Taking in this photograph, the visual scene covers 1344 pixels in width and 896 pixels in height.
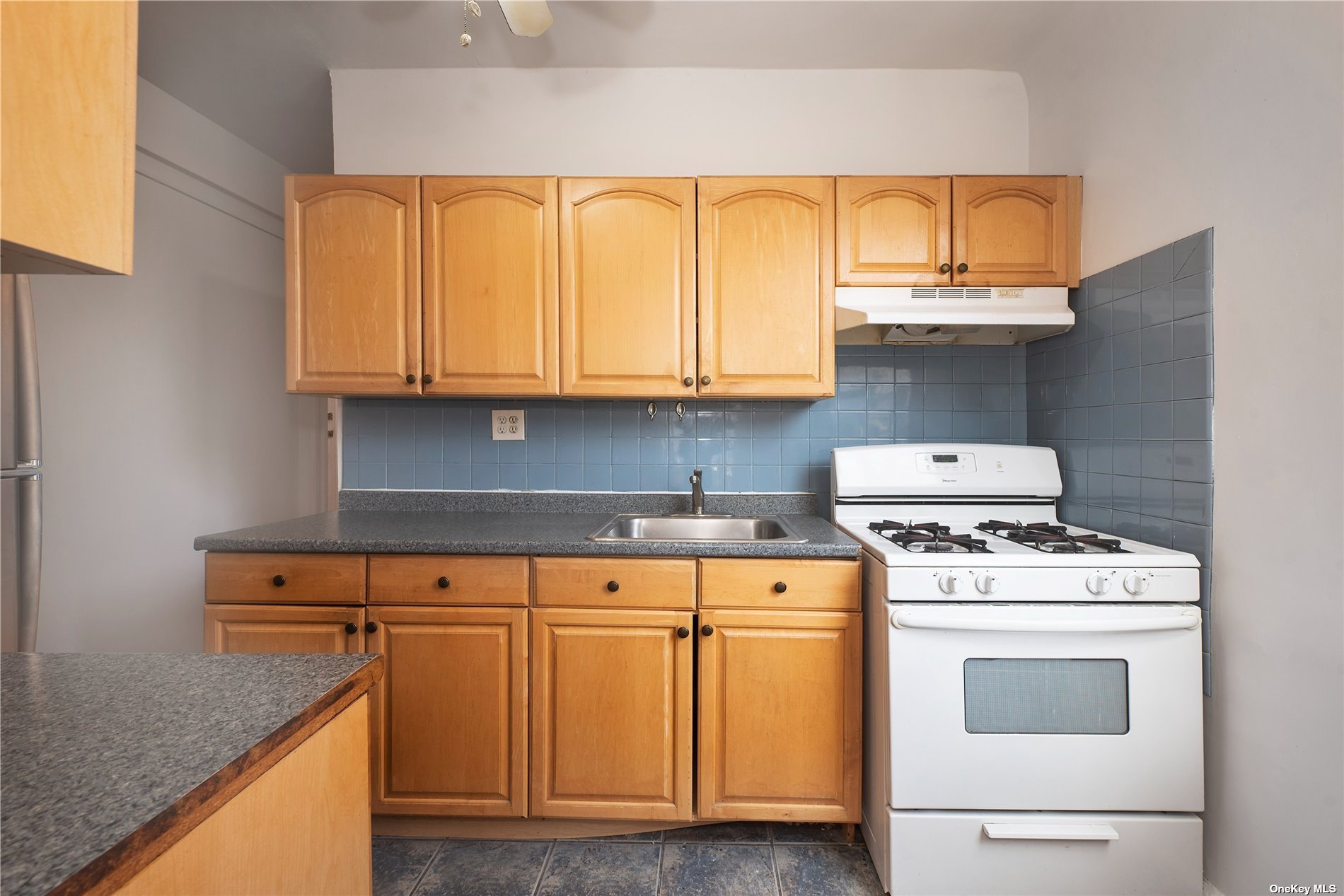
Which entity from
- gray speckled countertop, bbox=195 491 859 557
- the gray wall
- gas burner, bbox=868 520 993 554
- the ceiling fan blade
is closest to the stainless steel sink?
gray speckled countertop, bbox=195 491 859 557

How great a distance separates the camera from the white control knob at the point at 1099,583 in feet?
4.81

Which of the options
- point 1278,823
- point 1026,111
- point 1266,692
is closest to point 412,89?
point 1026,111

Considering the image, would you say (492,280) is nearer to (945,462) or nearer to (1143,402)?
(945,462)

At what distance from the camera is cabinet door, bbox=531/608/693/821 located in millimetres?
1693

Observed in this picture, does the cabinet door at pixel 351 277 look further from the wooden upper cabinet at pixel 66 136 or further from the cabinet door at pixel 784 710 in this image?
the wooden upper cabinet at pixel 66 136

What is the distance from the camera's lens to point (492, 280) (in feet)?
6.53

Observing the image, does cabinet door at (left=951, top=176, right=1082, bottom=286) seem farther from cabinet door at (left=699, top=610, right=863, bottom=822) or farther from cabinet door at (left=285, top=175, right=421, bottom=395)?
cabinet door at (left=285, top=175, right=421, bottom=395)

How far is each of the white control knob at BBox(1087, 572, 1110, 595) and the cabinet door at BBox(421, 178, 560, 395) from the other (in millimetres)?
1620

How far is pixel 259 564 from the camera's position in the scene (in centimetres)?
174

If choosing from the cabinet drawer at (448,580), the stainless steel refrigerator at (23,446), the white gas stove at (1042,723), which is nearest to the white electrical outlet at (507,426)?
the cabinet drawer at (448,580)

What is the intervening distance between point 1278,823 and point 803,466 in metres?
1.49

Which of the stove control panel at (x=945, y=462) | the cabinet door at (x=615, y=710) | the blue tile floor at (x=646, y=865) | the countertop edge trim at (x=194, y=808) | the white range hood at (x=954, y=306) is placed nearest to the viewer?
the countertop edge trim at (x=194, y=808)

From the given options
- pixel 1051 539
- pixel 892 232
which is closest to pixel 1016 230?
pixel 892 232

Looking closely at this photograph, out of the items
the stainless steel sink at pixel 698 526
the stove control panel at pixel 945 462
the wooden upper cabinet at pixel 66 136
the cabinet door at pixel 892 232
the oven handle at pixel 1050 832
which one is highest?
the cabinet door at pixel 892 232
